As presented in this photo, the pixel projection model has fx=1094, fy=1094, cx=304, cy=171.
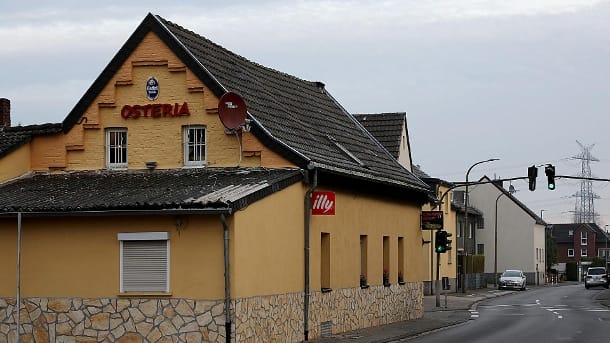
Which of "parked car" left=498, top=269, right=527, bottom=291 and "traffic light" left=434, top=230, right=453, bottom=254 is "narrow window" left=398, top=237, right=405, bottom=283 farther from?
"parked car" left=498, top=269, right=527, bottom=291

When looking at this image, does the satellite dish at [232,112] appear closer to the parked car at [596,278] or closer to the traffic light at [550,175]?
the traffic light at [550,175]

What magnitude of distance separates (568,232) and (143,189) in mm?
166096

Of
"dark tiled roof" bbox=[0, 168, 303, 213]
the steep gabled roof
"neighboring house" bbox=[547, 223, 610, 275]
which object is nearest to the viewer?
"dark tiled roof" bbox=[0, 168, 303, 213]

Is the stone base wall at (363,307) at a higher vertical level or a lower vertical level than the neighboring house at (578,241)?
lower

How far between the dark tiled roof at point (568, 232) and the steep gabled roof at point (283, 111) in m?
149

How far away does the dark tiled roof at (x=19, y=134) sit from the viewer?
92.8 ft

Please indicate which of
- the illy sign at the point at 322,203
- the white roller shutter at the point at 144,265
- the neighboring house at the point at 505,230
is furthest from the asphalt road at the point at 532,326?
the neighboring house at the point at 505,230

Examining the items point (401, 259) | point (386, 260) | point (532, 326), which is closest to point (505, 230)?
point (401, 259)

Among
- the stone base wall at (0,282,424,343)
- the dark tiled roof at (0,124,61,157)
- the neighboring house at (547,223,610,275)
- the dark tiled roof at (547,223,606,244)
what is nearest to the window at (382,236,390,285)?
the stone base wall at (0,282,424,343)

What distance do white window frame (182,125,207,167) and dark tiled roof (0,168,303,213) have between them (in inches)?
14.1

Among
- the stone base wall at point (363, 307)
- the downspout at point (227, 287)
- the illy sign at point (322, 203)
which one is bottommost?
the stone base wall at point (363, 307)

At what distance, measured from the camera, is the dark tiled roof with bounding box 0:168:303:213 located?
76.5 feet

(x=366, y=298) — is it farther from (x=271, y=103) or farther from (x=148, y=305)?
(x=148, y=305)

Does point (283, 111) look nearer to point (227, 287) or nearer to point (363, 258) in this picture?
point (363, 258)
